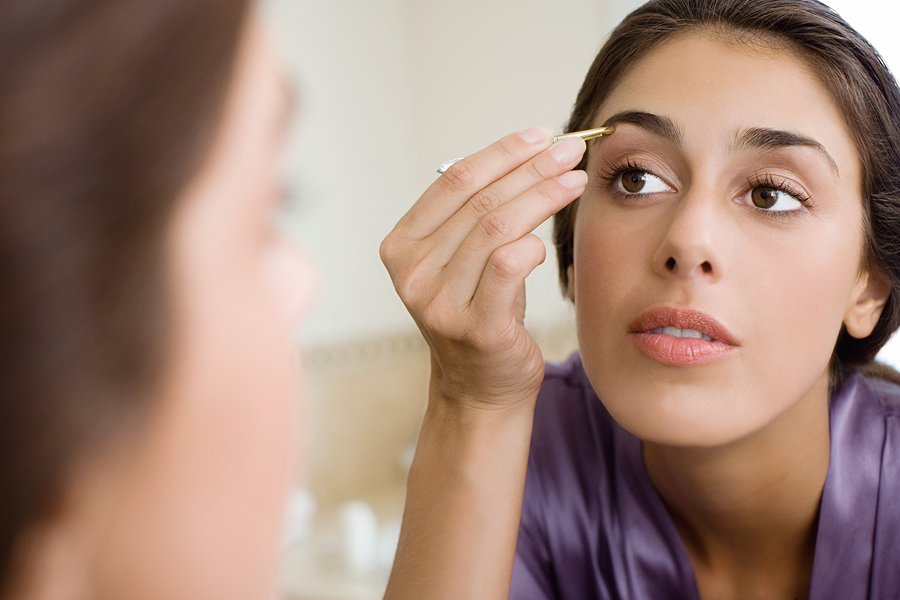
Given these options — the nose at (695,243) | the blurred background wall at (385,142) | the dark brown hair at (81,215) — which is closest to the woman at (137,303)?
the dark brown hair at (81,215)

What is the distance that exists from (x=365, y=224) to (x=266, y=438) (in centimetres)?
206

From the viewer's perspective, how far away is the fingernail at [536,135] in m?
0.66

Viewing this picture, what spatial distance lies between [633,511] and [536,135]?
1.78 feet

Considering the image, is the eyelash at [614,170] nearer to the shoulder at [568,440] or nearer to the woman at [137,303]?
the shoulder at [568,440]

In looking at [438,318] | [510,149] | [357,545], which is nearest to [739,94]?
[510,149]

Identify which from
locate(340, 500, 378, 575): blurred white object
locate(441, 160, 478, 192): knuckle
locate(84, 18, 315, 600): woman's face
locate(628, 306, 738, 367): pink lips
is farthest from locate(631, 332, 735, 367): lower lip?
locate(340, 500, 378, 575): blurred white object

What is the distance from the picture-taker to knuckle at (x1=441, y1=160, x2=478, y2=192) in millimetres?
661

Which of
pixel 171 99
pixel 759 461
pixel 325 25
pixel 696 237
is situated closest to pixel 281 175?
pixel 171 99

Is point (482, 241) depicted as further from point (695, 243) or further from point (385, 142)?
point (385, 142)

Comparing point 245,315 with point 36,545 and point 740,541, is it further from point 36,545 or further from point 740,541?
point 740,541

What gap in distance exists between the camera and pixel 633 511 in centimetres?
93

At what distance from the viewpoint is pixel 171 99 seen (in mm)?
205

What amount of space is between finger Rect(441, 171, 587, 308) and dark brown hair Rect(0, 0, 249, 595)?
447 millimetres

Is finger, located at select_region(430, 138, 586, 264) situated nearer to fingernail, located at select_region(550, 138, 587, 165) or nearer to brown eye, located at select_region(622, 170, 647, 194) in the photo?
fingernail, located at select_region(550, 138, 587, 165)
